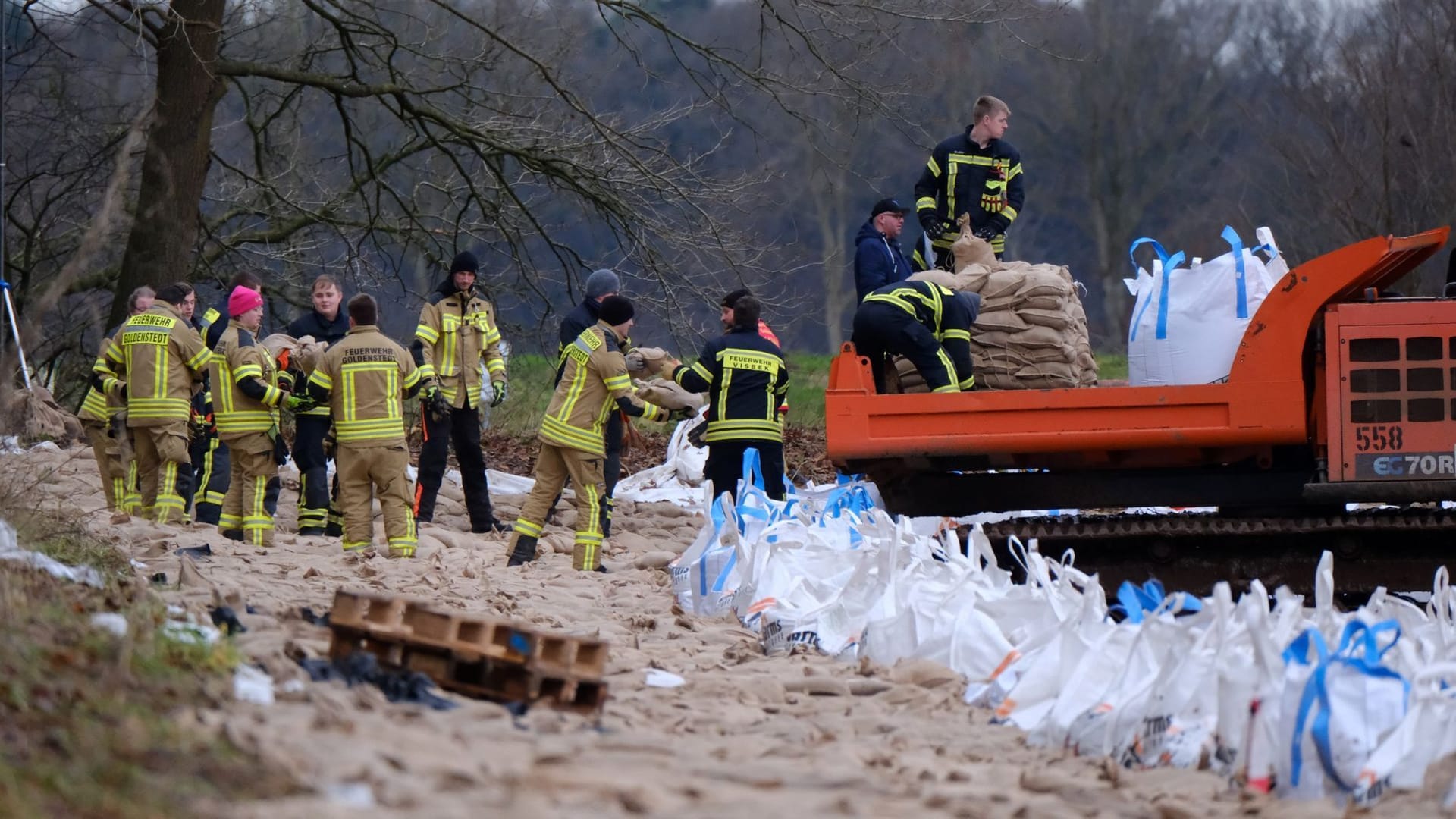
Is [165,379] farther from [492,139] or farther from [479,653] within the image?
[479,653]

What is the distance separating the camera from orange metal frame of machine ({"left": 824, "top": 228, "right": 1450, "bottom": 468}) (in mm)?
7973

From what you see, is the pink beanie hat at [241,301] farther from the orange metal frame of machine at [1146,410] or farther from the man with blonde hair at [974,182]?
the man with blonde hair at [974,182]

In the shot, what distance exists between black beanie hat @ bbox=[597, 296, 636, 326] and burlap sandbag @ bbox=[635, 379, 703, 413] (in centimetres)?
99

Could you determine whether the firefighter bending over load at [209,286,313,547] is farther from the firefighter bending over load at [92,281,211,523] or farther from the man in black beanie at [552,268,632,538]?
the man in black beanie at [552,268,632,538]

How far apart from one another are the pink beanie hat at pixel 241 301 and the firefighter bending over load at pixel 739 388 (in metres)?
2.64

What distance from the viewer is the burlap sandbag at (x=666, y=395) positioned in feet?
36.2

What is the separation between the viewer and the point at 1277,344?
26.2ft

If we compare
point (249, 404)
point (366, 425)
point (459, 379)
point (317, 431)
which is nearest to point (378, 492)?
point (366, 425)

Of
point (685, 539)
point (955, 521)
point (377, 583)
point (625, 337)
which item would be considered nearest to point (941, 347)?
point (955, 521)

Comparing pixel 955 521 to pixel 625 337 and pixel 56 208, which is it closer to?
pixel 625 337

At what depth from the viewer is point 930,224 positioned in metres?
9.98

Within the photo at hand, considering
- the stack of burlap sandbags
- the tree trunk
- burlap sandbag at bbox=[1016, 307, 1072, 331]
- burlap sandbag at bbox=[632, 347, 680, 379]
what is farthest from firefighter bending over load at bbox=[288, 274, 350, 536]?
burlap sandbag at bbox=[1016, 307, 1072, 331]

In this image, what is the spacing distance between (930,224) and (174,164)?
23.5ft

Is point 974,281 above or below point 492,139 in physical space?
below
